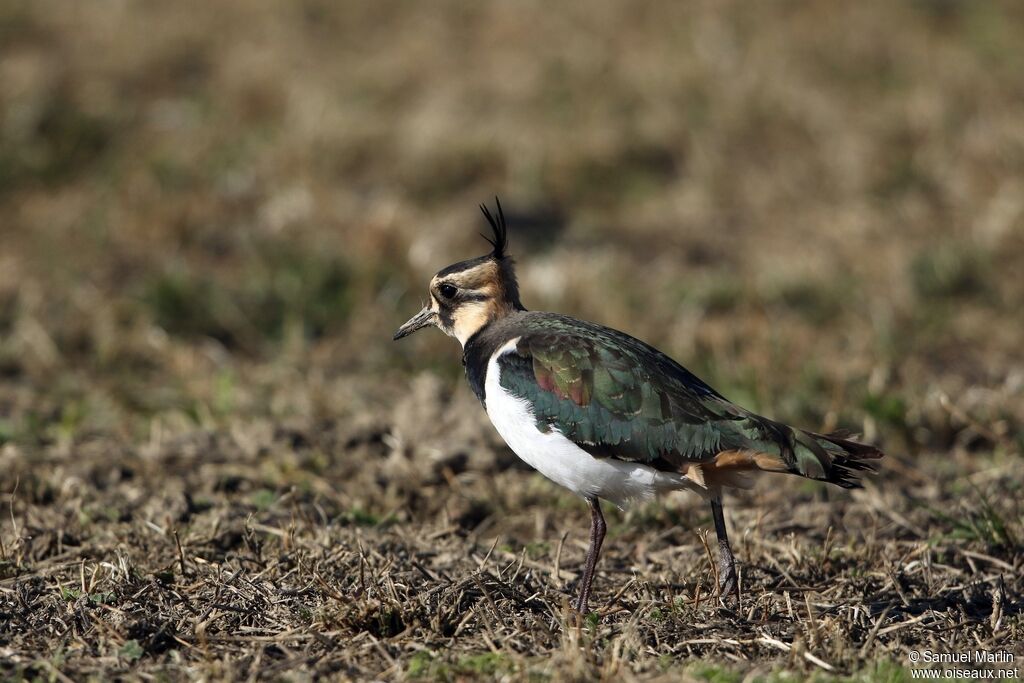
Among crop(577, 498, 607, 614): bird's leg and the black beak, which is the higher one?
the black beak

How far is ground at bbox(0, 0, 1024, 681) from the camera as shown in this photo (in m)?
4.55

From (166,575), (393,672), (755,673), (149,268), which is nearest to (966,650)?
(755,673)

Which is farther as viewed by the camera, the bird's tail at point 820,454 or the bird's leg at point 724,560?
the bird's leg at point 724,560

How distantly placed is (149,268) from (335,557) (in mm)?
4580

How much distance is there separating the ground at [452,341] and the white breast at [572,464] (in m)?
A: 0.45

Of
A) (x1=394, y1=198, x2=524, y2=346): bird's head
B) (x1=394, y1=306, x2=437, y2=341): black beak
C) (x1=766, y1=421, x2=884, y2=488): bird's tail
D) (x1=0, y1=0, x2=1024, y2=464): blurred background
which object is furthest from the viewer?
(x1=0, y1=0, x2=1024, y2=464): blurred background

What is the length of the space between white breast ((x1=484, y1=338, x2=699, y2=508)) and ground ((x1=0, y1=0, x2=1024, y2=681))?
448 millimetres

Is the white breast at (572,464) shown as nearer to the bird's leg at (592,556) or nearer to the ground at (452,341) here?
the bird's leg at (592,556)

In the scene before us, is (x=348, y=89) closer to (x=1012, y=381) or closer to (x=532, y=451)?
(x=1012, y=381)

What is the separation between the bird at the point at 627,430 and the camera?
179 inches

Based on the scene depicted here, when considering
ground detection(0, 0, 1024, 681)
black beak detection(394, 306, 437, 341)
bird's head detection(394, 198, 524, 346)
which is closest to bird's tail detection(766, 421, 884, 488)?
ground detection(0, 0, 1024, 681)

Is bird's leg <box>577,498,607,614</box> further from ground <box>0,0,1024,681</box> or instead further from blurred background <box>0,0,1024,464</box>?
blurred background <box>0,0,1024,464</box>

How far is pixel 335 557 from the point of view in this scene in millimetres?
5039

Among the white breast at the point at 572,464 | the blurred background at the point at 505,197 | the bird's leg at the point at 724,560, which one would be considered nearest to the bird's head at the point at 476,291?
the white breast at the point at 572,464
